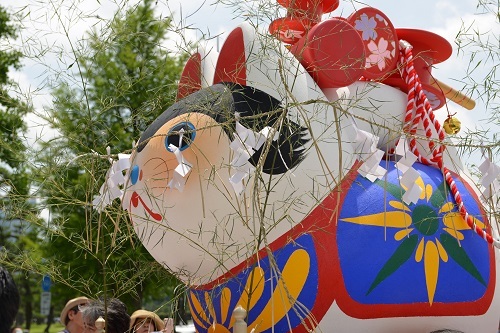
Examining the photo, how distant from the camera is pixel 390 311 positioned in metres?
4.20

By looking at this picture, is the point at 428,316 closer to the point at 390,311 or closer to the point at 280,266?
the point at 390,311

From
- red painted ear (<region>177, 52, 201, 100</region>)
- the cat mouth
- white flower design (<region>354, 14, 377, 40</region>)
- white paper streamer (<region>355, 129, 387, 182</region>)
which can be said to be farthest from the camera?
white flower design (<region>354, 14, 377, 40</region>)

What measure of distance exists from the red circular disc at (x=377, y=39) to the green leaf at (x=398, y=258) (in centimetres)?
103

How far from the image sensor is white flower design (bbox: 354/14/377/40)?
4.85m

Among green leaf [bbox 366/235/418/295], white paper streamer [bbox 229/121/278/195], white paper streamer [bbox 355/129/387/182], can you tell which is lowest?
green leaf [bbox 366/235/418/295]


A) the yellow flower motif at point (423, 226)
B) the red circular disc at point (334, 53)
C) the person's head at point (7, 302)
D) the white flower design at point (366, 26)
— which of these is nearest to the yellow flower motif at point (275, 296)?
the yellow flower motif at point (423, 226)

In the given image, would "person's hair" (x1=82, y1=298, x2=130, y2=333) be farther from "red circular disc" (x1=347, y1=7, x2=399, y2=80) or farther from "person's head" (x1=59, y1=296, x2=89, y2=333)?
"red circular disc" (x1=347, y1=7, x2=399, y2=80)

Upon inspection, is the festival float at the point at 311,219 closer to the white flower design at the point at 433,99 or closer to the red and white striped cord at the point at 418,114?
the red and white striped cord at the point at 418,114

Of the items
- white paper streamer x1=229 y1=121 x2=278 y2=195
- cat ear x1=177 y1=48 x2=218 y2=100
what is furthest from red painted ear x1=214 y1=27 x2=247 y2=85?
white paper streamer x1=229 y1=121 x2=278 y2=195

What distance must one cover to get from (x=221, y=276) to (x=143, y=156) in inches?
28.8

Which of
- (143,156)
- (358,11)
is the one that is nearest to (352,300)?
(143,156)

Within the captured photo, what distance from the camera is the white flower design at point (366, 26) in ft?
15.9

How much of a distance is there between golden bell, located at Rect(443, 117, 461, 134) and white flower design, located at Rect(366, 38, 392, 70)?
575 mm

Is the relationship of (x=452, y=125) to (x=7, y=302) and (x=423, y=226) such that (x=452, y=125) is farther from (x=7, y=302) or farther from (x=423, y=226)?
(x=7, y=302)
